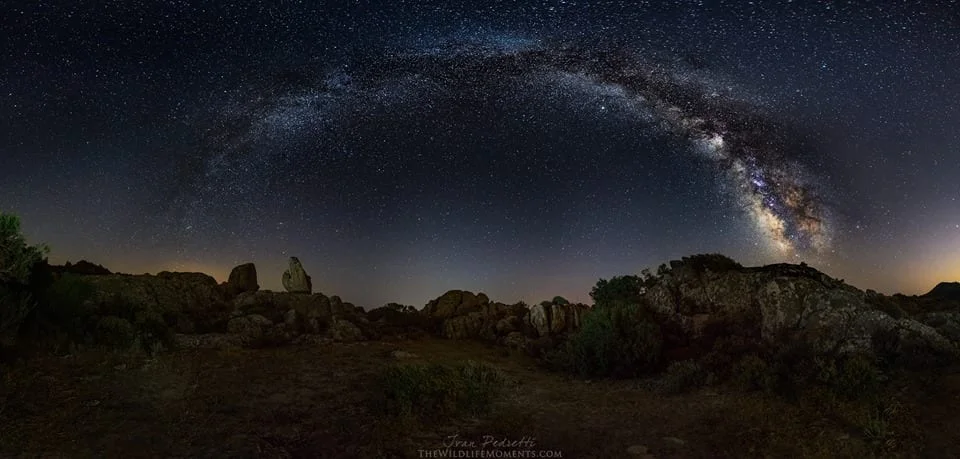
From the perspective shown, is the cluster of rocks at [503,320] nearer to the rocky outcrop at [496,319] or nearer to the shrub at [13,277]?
the rocky outcrop at [496,319]

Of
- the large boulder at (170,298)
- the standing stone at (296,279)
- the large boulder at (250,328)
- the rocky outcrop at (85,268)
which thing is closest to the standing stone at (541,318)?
the large boulder at (250,328)

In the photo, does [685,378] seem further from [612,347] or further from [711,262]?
[711,262]

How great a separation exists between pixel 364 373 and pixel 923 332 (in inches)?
572

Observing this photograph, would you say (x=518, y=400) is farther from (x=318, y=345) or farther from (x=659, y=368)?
(x=318, y=345)

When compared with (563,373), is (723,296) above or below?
above

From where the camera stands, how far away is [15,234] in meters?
12.5

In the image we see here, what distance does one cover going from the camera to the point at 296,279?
27219 millimetres

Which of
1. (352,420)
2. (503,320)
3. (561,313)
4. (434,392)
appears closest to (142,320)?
(352,420)

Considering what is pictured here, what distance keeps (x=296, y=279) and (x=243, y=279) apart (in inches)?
100

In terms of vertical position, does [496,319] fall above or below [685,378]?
above

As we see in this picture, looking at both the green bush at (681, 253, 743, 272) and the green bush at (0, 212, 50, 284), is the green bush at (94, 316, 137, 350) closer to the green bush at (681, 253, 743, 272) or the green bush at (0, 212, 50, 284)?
the green bush at (0, 212, 50, 284)

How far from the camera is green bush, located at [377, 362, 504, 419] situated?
34.4ft

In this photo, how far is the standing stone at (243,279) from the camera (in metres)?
26.0

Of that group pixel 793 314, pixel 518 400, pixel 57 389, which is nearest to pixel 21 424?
pixel 57 389
